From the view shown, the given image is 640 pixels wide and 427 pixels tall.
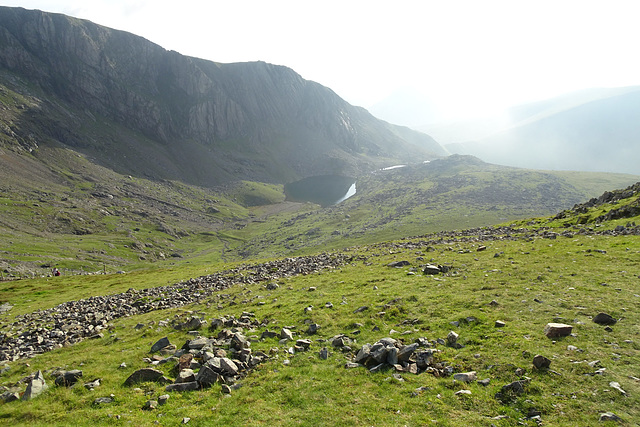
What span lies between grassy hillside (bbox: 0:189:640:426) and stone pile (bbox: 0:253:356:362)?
234 centimetres

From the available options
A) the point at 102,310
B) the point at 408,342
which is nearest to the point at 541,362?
the point at 408,342

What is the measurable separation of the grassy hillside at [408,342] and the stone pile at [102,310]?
2343 millimetres

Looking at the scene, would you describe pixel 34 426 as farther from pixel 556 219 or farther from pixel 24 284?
pixel 24 284

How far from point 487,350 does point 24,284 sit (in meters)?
82.1

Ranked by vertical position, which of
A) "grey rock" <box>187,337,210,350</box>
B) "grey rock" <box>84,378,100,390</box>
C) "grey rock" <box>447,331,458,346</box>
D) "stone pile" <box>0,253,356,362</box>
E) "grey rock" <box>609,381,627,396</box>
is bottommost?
"stone pile" <box>0,253,356,362</box>

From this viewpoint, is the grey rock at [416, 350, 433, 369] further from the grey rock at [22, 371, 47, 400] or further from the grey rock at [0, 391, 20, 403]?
the grey rock at [0, 391, 20, 403]

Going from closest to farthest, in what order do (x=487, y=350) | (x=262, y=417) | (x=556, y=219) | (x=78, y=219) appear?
(x=262, y=417) < (x=487, y=350) < (x=556, y=219) < (x=78, y=219)

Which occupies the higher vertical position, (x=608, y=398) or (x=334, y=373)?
(x=608, y=398)

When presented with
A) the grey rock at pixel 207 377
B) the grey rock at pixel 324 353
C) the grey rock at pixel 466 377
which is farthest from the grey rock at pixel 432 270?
the grey rock at pixel 207 377

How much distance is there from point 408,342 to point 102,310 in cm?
3273

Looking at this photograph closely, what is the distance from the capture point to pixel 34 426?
12172 millimetres

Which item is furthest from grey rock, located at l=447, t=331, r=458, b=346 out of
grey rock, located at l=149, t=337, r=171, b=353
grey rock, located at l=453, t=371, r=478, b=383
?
grey rock, located at l=149, t=337, r=171, b=353

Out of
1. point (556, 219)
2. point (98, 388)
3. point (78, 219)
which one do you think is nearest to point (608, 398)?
point (98, 388)

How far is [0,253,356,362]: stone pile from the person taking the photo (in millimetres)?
24359
